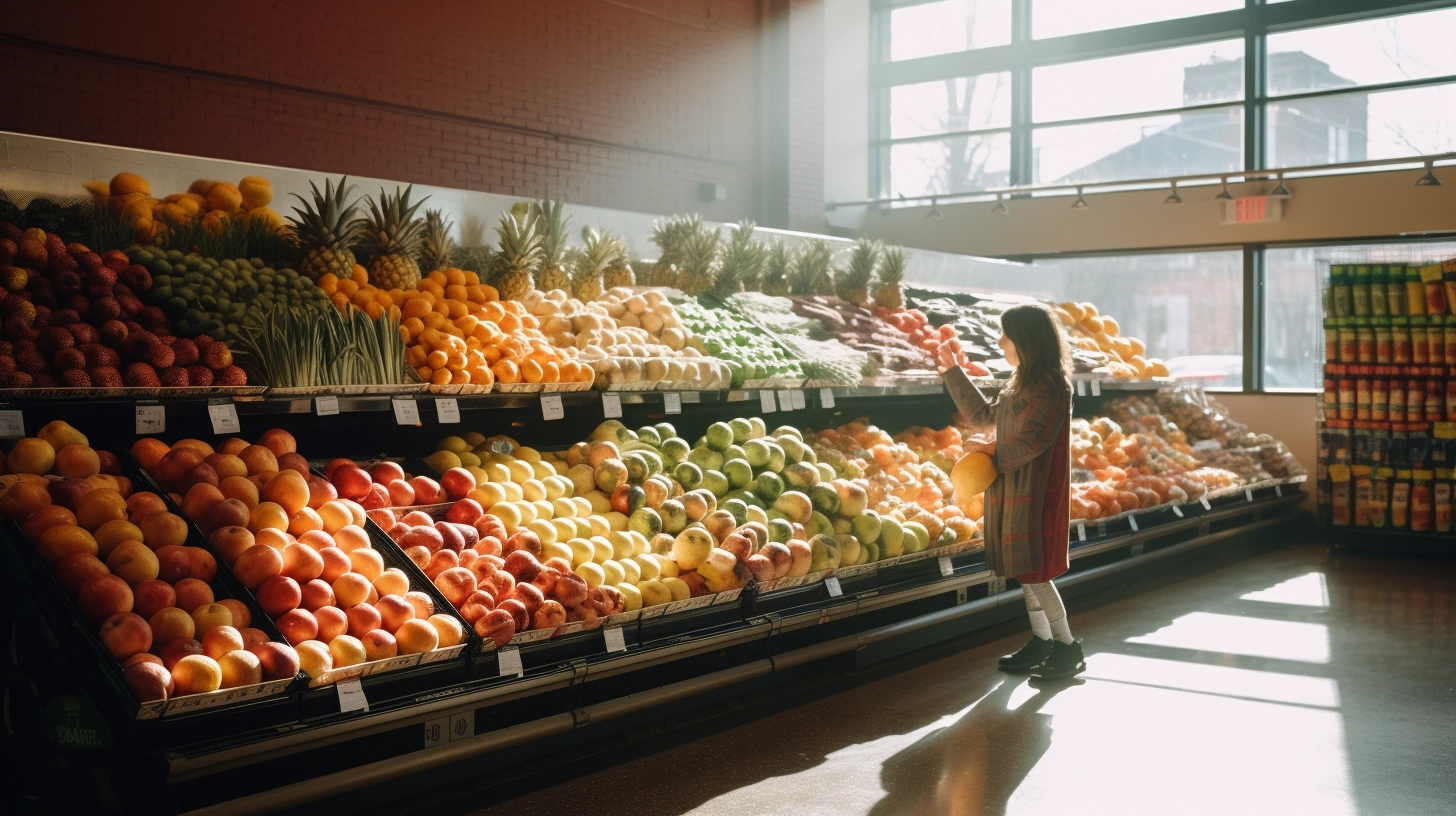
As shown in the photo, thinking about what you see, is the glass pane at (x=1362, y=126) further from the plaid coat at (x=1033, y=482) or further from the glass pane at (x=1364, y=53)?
the plaid coat at (x=1033, y=482)

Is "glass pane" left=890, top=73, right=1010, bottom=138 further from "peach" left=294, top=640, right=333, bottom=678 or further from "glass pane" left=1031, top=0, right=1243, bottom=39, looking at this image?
"peach" left=294, top=640, right=333, bottom=678

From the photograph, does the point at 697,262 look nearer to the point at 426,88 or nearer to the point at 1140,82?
the point at 426,88

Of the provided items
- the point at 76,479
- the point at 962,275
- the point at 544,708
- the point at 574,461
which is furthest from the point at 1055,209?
the point at 76,479

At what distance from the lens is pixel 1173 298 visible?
1066 centimetres

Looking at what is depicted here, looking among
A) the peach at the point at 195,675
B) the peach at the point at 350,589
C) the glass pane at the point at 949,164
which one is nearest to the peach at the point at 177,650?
the peach at the point at 195,675

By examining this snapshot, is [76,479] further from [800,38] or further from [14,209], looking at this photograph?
[800,38]

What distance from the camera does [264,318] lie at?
3.62 m

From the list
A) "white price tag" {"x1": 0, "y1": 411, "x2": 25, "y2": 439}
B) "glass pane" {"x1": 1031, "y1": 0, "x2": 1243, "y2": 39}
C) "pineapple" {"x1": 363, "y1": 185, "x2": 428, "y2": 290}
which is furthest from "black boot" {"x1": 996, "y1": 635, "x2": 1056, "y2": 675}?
"glass pane" {"x1": 1031, "y1": 0, "x2": 1243, "y2": 39}

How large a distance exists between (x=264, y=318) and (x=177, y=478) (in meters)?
0.61

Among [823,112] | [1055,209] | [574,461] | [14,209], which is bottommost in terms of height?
[574,461]

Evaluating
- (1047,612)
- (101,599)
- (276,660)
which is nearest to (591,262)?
(1047,612)

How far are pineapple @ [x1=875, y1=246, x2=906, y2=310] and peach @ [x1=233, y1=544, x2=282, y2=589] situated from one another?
209 inches

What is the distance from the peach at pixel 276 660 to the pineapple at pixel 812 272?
4855mm

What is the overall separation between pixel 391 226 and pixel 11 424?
1878 millimetres
